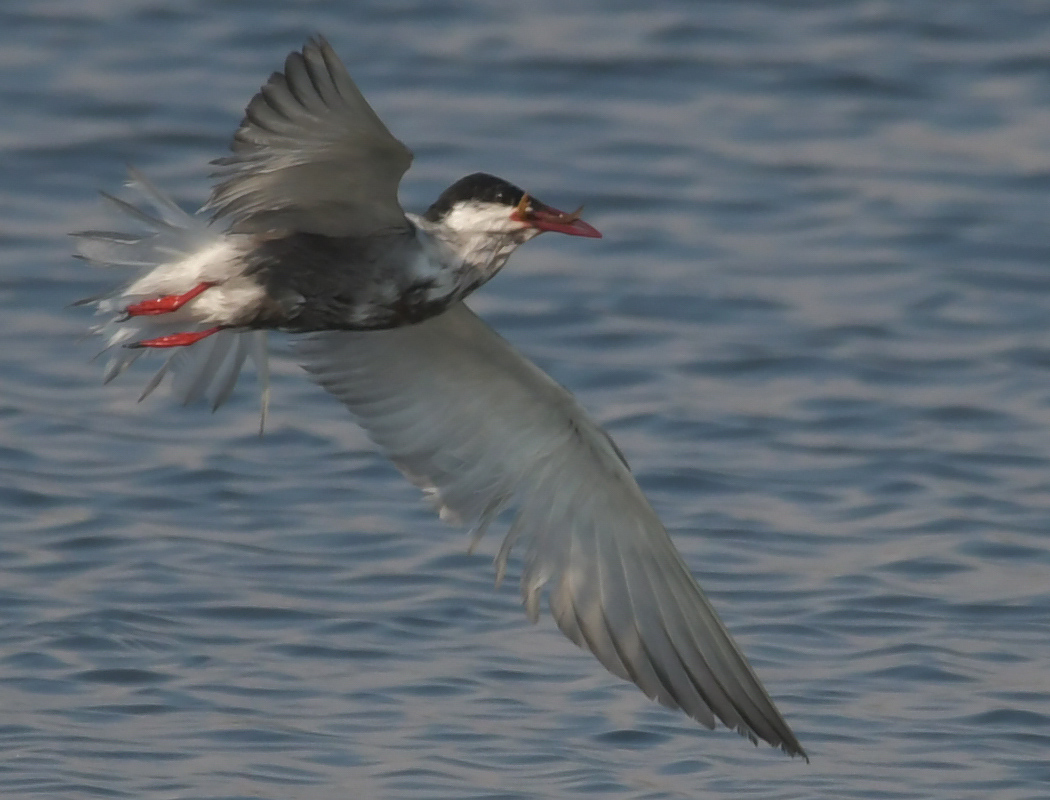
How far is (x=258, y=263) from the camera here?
573cm

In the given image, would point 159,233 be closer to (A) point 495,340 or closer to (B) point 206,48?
(A) point 495,340

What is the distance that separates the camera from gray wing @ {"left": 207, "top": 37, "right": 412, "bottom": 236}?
16.9 feet

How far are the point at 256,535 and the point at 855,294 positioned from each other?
337 centimetres

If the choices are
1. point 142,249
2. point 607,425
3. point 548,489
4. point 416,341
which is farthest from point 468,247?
point 607,425

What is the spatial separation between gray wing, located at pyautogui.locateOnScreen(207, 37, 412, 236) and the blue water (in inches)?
59.1

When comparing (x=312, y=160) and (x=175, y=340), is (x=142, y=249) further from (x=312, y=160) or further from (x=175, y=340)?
(x=312, y=160)

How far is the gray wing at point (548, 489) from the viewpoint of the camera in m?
6.04

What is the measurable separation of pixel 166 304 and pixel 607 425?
3200 millimetres

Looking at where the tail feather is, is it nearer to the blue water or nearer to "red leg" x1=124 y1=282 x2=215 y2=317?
"red leg" x1=124 y1=282 x2=215 y2=317

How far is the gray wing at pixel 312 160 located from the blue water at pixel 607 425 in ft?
4.92

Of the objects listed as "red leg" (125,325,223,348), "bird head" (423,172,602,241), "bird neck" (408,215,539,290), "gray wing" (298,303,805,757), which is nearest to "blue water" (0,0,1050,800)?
"gray wing" (298,303,805,757)

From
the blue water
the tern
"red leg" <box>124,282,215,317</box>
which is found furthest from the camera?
the blue water

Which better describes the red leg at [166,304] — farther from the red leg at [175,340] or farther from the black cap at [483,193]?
the black cap at [483,193]

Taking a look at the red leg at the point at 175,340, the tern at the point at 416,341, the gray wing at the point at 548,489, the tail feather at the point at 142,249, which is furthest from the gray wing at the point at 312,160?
the gray wing at the point at 548,489
